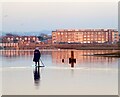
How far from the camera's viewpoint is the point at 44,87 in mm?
15141

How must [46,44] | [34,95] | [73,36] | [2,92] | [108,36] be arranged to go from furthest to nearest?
[73,36], [108,36], [46,44], [2,92], [34,95]

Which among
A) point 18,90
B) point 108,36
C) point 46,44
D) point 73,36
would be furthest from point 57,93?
point 73,36

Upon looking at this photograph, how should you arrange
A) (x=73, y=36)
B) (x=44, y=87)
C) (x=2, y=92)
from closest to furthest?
1. (x=2, y=92)
2. (x=44, y=87)
3. (x=73, y=36)

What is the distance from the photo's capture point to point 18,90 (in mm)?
14312

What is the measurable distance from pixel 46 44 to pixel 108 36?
25379 mm

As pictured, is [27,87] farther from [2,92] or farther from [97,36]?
[97,36]

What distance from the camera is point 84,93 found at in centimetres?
1334

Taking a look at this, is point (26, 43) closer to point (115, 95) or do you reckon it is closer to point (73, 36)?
point (73, 36)

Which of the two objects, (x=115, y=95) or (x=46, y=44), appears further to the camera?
(x=46, y=44)

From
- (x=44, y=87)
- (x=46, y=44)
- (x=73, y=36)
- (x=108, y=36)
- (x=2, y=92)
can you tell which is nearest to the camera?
(x=2, y=92)

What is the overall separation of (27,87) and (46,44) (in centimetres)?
13880

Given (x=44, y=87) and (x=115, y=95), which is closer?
(x=115, y=95)

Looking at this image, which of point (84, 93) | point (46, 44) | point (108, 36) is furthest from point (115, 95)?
point (108, 36)

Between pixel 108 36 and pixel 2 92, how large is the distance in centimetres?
15376
